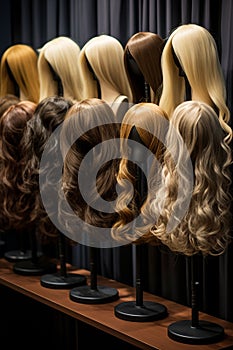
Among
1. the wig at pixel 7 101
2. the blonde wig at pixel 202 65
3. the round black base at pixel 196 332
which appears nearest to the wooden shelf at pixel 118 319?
the round black base at pixel 196 332

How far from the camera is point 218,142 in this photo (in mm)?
2287

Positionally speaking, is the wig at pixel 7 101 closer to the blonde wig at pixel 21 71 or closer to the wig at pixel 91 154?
the blonde wig at pixel 21 71

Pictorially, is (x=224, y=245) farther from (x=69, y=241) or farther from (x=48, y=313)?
(x=48, y=313)

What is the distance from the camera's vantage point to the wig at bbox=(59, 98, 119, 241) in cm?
266

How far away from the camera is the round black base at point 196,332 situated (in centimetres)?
231

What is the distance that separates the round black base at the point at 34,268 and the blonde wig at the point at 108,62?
3.44ft

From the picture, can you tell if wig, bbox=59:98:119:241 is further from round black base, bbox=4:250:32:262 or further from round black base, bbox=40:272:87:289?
round black base, bbox=4:250:32:262

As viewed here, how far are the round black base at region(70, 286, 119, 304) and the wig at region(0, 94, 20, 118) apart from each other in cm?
107

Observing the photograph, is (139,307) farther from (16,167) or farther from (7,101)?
(7,101)

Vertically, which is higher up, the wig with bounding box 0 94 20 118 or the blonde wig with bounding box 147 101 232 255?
the wig with bounding box 0 94 20 118

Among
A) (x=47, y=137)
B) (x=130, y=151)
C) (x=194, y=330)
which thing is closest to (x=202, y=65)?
(x=130, y=151)

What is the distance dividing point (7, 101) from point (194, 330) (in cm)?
166

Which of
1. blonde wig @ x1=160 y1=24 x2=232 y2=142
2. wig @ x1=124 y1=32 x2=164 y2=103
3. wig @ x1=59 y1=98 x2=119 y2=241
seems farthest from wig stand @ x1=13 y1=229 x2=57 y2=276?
blonde wig @ x1=160 y1=24 x2=232 y2=142

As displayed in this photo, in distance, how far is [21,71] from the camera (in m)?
3.33
